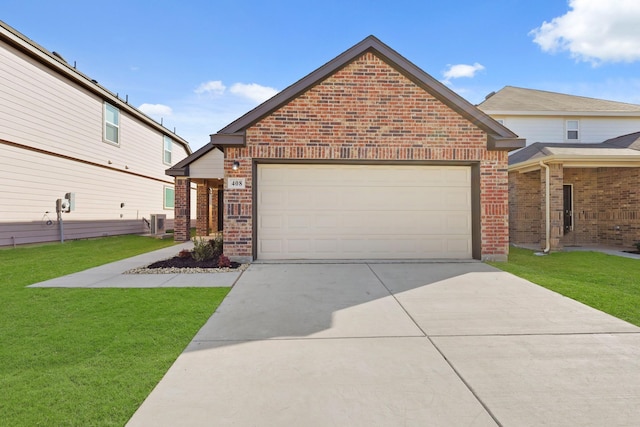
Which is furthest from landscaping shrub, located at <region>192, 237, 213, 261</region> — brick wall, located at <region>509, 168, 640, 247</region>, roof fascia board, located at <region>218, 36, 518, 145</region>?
brick wall, located at <region>509, 168, 640, 247</region>

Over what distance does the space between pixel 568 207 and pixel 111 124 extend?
1955 cm

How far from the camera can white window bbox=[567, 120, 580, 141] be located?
565 inches

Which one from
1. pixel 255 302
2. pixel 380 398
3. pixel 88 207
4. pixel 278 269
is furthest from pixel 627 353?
pixel 88 207

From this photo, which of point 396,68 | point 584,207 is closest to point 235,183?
point 396,68

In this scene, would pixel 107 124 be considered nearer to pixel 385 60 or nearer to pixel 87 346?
pixel 385 60

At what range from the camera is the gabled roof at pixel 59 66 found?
9.46 meters

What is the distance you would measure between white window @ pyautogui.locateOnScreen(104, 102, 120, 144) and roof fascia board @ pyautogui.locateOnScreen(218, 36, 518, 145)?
10096 millimetres

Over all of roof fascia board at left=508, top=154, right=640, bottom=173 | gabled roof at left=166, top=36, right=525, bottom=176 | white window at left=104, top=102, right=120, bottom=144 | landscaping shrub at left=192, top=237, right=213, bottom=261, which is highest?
white window at left=104, top=102, right=120, bottom=144

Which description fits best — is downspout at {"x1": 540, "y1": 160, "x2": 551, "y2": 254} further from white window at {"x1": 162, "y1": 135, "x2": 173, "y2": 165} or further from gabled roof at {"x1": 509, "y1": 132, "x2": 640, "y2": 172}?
white window at {"x1": 162, "y1": 135, "x2": 173, "y2": 165}

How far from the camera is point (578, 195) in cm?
1112

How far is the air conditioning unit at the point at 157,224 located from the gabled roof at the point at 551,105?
16.6 m

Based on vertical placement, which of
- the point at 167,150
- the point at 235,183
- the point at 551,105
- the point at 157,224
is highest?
the point at 551,105

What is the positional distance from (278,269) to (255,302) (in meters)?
2.24

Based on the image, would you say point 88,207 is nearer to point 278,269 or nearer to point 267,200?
point 267,200
